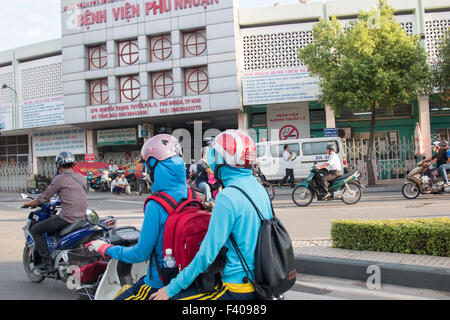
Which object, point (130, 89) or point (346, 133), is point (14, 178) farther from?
point (346, 133)

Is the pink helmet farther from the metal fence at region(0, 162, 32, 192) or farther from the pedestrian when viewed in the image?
the metal fence at region(0, 162, 32, 192)

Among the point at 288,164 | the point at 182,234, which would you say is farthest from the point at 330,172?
the point at 182,234

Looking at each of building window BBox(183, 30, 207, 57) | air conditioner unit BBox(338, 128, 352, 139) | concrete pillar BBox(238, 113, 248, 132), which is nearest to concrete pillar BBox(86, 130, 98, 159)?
building window BBox(183, 30, 207, 57)

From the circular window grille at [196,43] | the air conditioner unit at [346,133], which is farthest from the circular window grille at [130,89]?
the air conditioner unit at [346,133]

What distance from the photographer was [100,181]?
21.5 metres

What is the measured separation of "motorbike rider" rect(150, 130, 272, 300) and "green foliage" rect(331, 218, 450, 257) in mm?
3421

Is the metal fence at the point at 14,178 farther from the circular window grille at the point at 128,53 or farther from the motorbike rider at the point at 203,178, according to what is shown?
the motorbike rider at the point at 203,178

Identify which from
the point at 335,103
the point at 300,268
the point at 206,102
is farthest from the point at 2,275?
the point at 206,102

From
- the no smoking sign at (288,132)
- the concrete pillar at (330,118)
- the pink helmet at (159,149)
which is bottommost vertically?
the pink helmet at (159,149)

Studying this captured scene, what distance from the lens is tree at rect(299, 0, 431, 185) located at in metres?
16.0

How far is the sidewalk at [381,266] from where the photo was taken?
4.12 metres

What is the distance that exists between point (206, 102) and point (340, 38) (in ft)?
24.7

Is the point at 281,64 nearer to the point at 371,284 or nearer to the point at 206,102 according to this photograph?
the point at 206,102

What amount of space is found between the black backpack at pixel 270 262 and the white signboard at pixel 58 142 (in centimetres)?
2510
